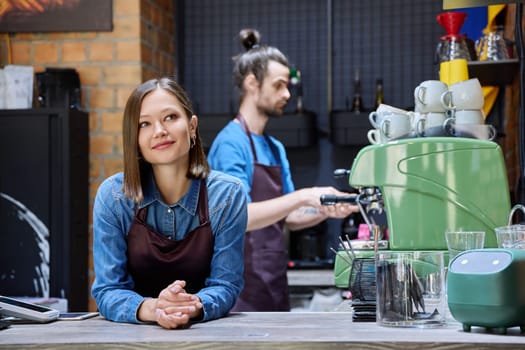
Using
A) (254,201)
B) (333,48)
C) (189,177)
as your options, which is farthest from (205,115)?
(189,177)

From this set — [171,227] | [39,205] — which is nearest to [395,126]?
[171,227]

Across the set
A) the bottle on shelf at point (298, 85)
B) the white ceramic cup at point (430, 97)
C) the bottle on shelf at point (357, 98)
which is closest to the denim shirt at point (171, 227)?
the white ceramic cup at point (430, 97)

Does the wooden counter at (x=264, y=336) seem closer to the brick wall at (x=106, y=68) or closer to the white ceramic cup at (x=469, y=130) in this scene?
the white ceramic cup at (x=469, y=130)

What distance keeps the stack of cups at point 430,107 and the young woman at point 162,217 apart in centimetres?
56

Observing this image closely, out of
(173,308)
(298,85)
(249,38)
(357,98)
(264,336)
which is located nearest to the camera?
(264,336)

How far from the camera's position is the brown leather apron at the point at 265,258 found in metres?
3.46

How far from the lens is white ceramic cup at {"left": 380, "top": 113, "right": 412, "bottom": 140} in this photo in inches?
92.0

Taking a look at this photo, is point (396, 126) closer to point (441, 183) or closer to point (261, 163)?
point (441, 183)

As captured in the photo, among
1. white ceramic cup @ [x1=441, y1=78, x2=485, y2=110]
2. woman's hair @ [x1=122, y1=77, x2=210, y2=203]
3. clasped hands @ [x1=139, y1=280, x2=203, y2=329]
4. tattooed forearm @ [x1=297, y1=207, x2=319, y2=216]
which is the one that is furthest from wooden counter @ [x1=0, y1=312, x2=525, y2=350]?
tattooed forearm @ [x1=297, y1=207, x2=319, y2=216]

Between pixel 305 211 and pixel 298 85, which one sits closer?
pixel 305 211

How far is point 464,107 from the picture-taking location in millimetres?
2338

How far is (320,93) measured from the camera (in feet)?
15.9

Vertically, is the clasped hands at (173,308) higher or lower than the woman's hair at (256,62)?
lower

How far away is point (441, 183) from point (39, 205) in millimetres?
1952
